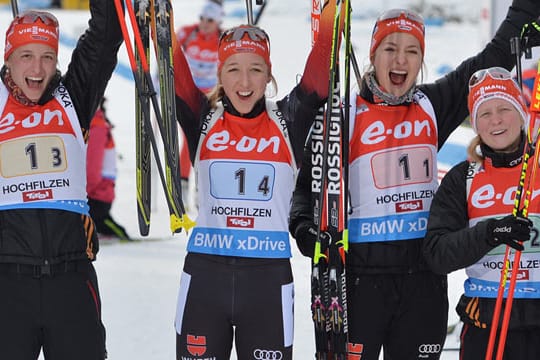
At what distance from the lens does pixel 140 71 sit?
3.11 m

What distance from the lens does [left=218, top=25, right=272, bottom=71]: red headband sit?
315cm

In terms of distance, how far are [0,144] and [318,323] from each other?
115 cm

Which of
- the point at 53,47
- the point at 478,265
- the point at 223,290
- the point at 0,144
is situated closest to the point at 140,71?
the point at 53,47

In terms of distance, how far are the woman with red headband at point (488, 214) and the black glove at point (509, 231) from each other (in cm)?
9

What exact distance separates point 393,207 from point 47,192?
1095 mm

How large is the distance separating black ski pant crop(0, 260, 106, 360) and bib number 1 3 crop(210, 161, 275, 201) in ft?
1.87

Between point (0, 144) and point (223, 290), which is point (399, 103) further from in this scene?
point (0, 144)

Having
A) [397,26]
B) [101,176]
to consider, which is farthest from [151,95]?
[101,176]

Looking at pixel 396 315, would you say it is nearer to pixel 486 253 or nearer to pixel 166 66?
pixel 486 253

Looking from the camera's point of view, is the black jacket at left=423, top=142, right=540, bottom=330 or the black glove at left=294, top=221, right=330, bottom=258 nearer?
the black jacket at left=423, top=142, right=540, bottom=330

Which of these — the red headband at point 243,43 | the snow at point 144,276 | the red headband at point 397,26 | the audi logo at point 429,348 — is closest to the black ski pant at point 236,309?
the audi logo at point 429,348

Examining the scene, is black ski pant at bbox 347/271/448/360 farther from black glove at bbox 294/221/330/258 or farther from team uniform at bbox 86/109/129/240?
team uniform at bbox 86/109/129/240

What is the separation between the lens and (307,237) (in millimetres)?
3252

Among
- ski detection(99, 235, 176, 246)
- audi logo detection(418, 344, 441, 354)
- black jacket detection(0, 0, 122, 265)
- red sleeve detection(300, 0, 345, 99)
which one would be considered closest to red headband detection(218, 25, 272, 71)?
red sleeve detection(300, 0, 345, 99)
